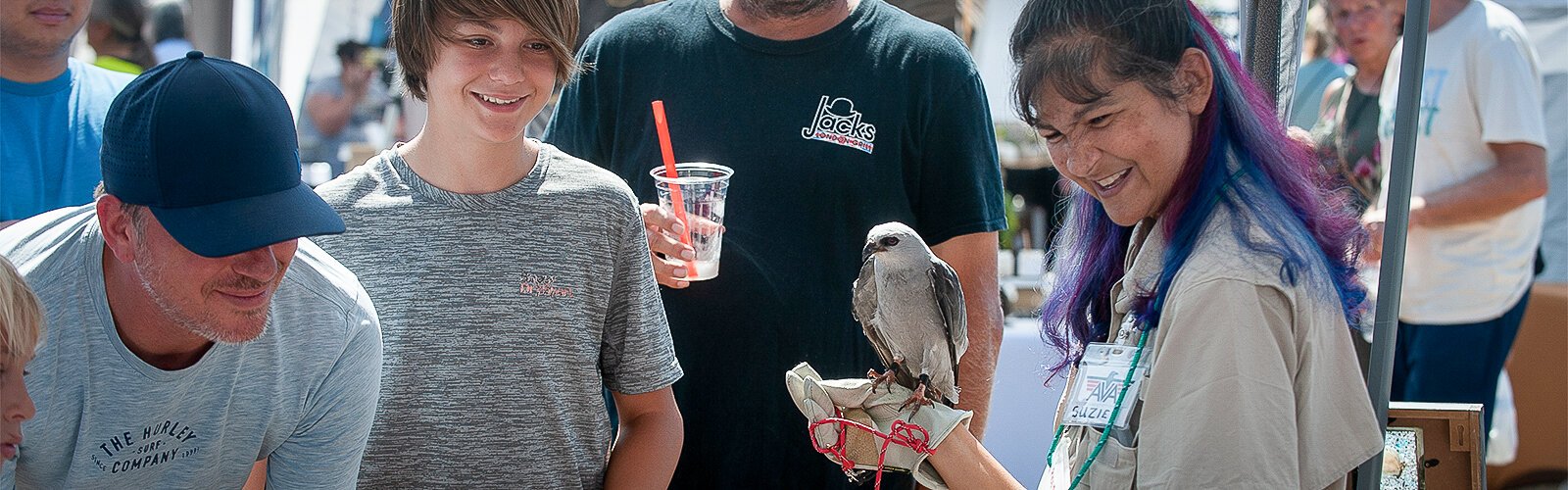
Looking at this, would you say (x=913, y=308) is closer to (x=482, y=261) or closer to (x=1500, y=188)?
(x=482, y=261)

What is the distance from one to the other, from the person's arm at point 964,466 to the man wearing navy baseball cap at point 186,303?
3.10 feet

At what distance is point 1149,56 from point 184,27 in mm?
6639

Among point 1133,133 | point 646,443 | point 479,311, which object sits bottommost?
point 646,443

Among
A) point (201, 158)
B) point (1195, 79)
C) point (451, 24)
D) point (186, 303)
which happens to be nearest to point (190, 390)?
point (186, 303)

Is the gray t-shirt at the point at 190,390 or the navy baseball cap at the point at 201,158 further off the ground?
the navy baseball cap at the point at 201,158

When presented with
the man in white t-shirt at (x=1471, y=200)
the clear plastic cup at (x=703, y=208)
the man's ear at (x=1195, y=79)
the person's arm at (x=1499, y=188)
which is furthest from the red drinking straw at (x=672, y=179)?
the person's arm at (x=1499, y=188)

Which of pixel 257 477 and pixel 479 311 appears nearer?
pixel 257 477

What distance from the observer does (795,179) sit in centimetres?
258

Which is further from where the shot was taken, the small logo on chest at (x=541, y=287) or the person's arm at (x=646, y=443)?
the person's arm at (x=646, y=443)

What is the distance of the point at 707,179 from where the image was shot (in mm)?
2271

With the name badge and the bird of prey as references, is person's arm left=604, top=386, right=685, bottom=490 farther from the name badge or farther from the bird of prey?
the name badge

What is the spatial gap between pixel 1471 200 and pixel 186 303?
163 inches

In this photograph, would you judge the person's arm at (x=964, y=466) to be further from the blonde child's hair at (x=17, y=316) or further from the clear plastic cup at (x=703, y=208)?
the blonde child's hair at (x=17, y=316)

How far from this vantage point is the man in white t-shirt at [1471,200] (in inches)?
163
